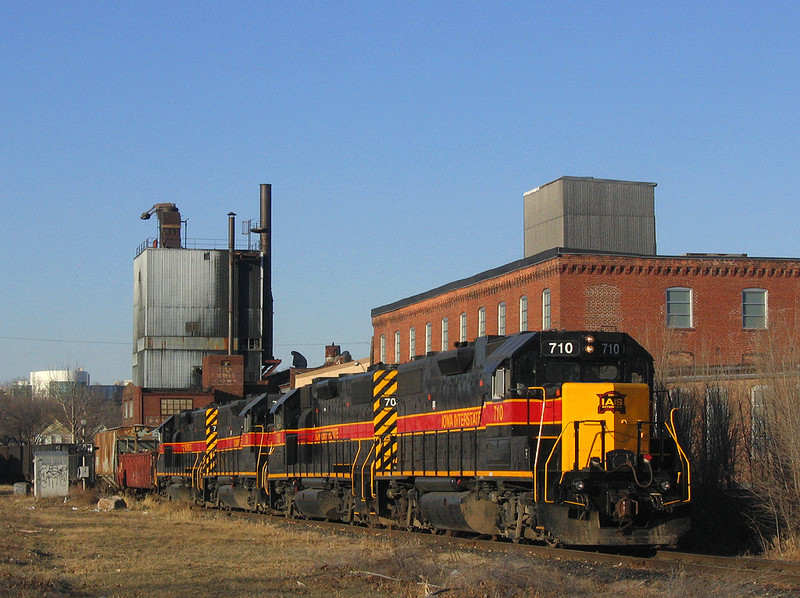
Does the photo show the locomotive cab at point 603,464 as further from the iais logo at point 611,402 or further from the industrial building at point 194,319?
the industrial building at point 194,319

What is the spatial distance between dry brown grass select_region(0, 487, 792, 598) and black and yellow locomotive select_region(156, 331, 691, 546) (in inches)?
47.7

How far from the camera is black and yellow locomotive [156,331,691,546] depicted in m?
15.6

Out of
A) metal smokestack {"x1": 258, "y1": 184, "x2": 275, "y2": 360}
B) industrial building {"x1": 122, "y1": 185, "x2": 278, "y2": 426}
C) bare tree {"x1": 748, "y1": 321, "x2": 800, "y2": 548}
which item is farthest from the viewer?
metal smokestack {"x1": 258, "y1": 184, "x2": 275, "y2": 360}

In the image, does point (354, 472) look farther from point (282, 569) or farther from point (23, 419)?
point (23, 419)

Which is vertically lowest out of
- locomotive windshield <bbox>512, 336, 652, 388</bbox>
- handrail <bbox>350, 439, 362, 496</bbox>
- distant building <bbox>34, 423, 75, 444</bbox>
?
distant building <bbox>34, 423, 75, 444</bbox>

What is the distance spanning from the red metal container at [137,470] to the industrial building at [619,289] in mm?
17146

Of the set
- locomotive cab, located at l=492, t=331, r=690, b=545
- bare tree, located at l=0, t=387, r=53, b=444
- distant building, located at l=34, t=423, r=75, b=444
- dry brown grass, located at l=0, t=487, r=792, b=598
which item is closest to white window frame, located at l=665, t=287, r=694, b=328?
dry brown grass, located at l=0, t=487, r=792, b=598

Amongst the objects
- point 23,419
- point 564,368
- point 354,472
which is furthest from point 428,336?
point 23,419

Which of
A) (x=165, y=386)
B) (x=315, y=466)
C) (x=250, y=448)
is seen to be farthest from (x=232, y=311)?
(x=315, y=466)

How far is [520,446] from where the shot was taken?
16.2 m

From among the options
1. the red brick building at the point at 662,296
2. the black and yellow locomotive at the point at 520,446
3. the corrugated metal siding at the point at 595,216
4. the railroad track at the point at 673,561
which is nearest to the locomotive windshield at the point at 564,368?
the black and yellow locomotive at the point at 520,446

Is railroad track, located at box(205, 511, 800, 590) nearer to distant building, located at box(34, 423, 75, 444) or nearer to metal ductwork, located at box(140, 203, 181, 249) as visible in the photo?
metal ductwork, located at box(140, 203, 181, 249)

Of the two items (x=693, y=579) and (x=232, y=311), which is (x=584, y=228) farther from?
(x=693, y=579)

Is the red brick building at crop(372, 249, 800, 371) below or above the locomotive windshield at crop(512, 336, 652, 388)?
above
